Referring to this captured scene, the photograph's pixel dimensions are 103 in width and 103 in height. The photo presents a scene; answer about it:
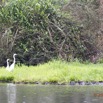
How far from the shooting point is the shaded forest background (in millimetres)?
28141

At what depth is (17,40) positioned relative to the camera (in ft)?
93.9

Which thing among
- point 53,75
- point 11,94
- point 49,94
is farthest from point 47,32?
point 49,94

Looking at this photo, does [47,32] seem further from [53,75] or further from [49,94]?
[49,94]

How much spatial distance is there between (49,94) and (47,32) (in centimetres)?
1230

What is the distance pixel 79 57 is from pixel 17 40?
4.02 meters

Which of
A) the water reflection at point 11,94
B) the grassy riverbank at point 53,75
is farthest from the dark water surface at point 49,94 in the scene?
the grassy riverbank at point 53,75

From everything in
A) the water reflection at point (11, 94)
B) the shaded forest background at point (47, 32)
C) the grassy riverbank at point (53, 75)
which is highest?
the shaded forest background at point (47, 32)

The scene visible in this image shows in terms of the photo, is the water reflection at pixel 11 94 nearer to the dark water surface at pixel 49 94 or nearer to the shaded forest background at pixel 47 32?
the dark water surface at pixel 49 94

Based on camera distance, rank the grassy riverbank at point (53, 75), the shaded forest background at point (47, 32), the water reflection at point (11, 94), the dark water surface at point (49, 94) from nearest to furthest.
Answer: the dark water surface at point (49, 94) → the water reflection at point (11, 94) → the grassy riverbank at point (53, 75) → the shaded forest background at point (47, 32)

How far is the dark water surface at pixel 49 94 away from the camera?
1493 cm

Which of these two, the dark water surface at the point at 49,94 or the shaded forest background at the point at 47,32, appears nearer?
the dark water surface at the point at 49,94

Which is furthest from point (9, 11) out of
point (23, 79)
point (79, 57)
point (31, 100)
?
point (31, 100)

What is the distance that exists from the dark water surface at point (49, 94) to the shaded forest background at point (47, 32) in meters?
8.55

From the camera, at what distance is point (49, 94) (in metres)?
16.6
